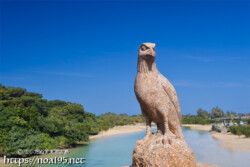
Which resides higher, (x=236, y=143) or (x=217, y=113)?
(x=217, y=113)

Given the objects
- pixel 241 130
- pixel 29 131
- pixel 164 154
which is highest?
pixel 29 131

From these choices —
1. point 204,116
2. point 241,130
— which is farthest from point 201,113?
point 241,130

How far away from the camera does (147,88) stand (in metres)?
6.00

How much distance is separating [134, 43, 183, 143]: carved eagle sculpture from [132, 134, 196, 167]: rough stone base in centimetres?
18

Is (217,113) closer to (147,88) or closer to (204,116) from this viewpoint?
(204,116)

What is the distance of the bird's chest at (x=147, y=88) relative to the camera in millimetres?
5977

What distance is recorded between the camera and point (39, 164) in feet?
47.2

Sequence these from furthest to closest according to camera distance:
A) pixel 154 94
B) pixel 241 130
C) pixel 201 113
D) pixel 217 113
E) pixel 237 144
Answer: pixel 201 113 < pixel 217 113 < pixel 241 130 < pixel 237 144 < pixel 154 94

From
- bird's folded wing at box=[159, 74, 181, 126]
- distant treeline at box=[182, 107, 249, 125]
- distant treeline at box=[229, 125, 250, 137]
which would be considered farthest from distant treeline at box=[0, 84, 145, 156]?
distant treeline at box=[182, 107, 249, 125]

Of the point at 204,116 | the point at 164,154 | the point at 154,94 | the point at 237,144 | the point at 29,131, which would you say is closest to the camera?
the point at 164,154

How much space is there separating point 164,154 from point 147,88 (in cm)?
170

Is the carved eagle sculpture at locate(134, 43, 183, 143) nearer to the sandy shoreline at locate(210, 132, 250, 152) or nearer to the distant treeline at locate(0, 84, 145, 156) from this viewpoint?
the distant treeline at locate(0, 84, 145, 156)

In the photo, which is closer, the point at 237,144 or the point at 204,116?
the point at 237,144

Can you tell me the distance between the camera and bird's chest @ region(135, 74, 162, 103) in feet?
19.6
